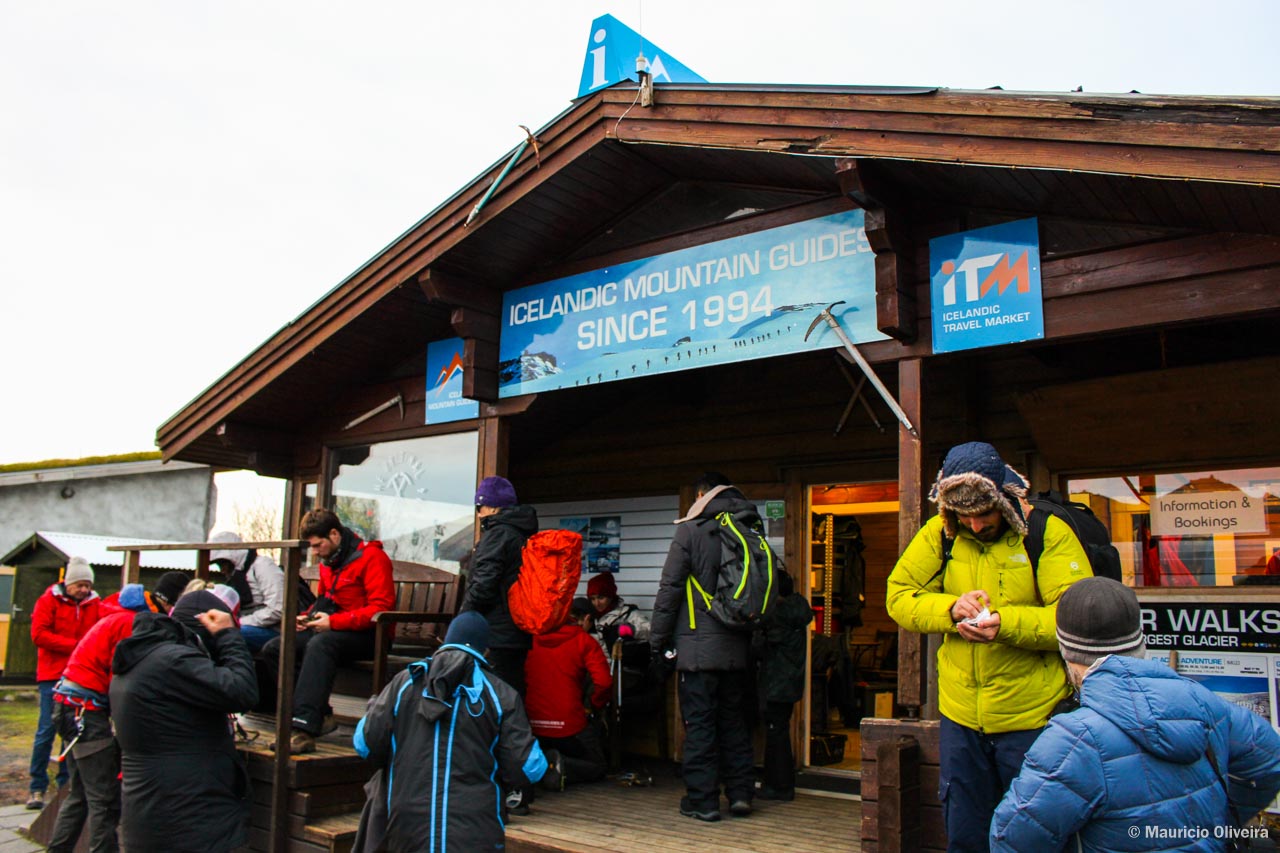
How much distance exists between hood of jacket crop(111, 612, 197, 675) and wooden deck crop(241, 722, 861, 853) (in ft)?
4.38

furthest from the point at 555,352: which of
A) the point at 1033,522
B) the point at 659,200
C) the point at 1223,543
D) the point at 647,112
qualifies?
the point at 1223,543

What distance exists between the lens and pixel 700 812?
5.48 m

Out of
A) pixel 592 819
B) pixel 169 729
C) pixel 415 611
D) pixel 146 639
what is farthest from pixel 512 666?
pixel 415 611

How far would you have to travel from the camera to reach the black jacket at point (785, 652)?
6336 mm

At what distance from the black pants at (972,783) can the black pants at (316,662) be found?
3981 millimetres

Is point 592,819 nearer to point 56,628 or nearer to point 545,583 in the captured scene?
point 545,583

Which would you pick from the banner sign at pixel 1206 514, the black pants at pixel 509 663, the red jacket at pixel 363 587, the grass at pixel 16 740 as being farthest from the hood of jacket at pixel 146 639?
the grass at pixel 16 740

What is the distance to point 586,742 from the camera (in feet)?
22.2

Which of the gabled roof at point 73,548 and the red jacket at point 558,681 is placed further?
the gabled roof at point 73,548

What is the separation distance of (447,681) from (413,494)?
A: 442 centimetres

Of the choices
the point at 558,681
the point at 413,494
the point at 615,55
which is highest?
A: the point at 615,55

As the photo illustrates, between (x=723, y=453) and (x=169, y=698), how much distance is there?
4.44 meters

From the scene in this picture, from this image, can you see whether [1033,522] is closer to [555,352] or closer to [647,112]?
[647,112]

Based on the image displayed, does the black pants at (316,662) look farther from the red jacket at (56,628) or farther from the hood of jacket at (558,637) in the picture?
the red jacket at (56,628)
